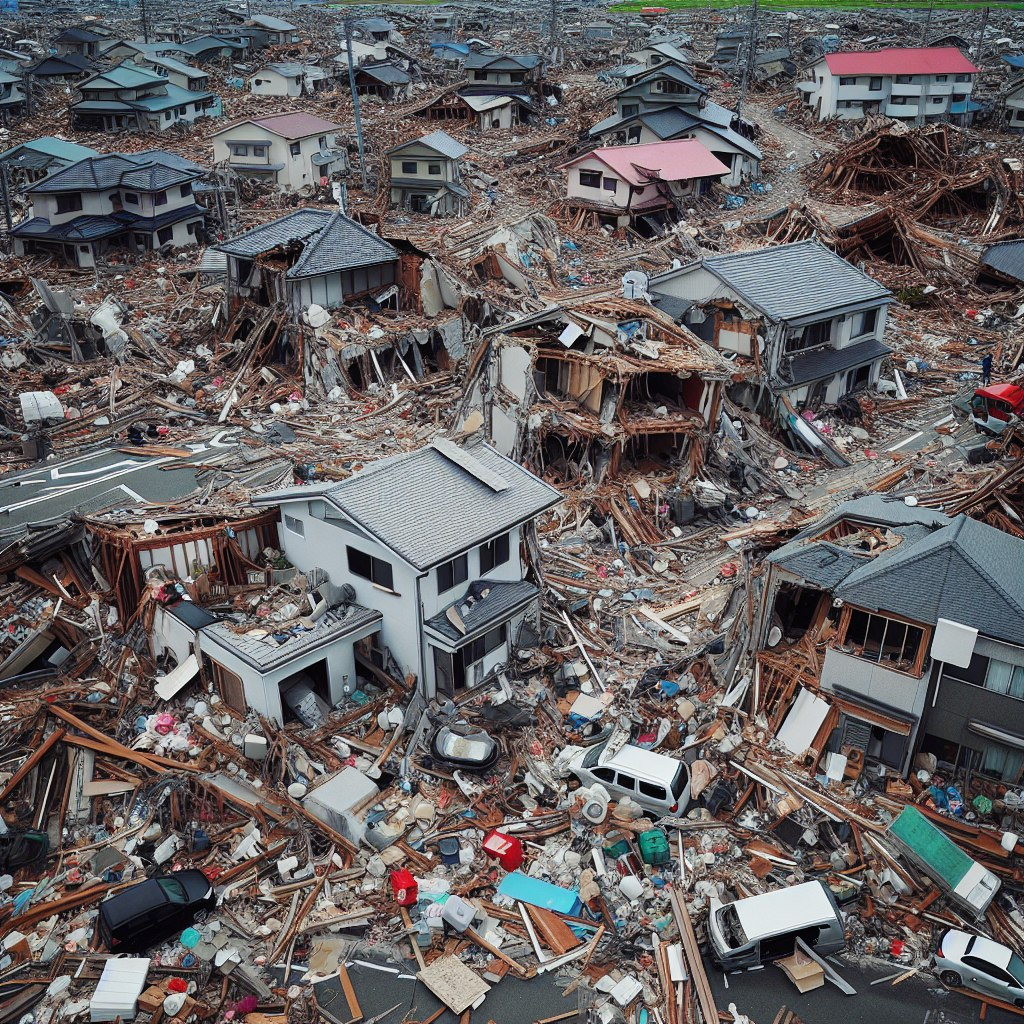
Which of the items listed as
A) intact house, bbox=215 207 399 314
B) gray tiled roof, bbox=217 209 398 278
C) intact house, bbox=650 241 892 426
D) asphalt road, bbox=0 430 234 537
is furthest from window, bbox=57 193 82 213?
intact house, bbox=650 241 892 426

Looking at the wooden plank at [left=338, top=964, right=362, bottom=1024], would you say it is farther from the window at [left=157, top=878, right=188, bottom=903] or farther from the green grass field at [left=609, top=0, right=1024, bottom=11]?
the green grass field at [left=609, top=0, right=1024, bottom=11]

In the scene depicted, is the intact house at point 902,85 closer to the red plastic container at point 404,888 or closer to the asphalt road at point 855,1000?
the asphalt road at point 855,1000

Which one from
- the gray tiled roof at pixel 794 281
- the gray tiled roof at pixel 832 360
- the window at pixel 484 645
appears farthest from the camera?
the gray tiled roof at pixel 832 360

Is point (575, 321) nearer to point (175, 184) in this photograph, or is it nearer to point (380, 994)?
point (380, 994)

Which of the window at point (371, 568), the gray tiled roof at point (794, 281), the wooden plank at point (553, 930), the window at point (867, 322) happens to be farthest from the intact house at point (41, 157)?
the wooden plank at point (553, 930)

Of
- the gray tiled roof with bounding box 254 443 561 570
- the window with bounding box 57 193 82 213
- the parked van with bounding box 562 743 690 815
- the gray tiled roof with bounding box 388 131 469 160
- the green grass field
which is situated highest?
the gray tiled roof with bounding box 254 443 561 570

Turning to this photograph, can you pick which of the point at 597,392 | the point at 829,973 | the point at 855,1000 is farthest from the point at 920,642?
the point at 597,392

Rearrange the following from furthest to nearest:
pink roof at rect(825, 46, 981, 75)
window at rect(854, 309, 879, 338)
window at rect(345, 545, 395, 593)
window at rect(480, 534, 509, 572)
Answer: pink roof at rect(825, 46, 981, 75) < window at rect(854, 309, 879, 338) < window at rect(480, 534, 509, 572) < window at rect(345, 545, 395, 593)
